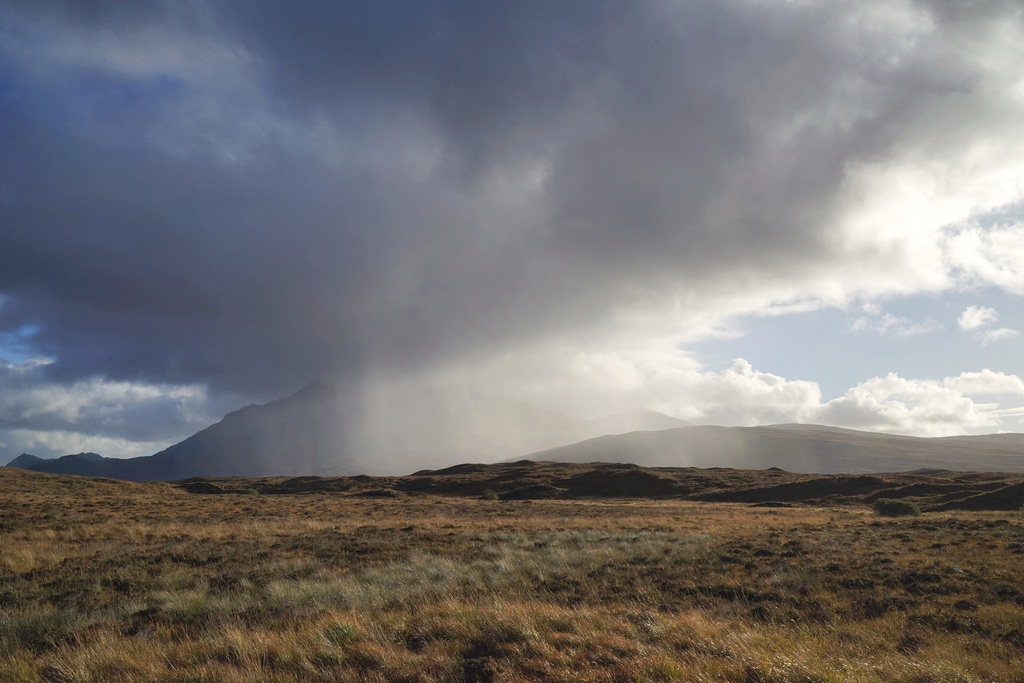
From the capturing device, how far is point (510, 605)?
8.75 metres

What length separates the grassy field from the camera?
5.96 meters

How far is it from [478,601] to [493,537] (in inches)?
412

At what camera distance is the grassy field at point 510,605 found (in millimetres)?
5961

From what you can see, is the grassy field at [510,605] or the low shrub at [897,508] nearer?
the grassy field at [510,605]

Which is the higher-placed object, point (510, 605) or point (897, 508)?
point (510, 605)

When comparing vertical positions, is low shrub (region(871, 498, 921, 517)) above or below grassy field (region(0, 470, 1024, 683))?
below

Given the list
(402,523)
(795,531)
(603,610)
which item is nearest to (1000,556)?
(795,531)

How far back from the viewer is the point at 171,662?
629 centimetres

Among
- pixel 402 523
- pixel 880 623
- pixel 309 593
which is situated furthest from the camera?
pixel 402 523

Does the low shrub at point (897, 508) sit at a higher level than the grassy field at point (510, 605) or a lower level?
lower

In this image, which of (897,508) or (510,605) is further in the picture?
(897,508)

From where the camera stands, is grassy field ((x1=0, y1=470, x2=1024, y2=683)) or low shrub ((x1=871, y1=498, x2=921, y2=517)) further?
low shrub ((x1=871, y1=498, x2=921, y2=517))

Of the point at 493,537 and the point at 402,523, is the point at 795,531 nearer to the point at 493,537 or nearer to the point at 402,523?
the point at 493,537

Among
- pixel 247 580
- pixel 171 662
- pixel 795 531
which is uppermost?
pixel 171 662
